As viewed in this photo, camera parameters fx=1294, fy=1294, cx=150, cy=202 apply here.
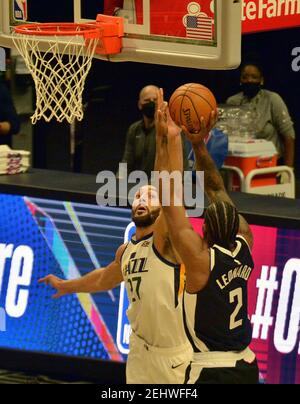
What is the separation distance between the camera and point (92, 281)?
9.70 metres

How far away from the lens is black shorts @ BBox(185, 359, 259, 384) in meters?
7.73

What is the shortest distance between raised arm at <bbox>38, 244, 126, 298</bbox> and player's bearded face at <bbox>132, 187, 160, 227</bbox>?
626 mm

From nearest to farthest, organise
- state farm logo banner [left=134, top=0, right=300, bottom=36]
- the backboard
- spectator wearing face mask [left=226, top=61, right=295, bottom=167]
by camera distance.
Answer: the backboard < state farm logo banner [left=134, top=0, right=300, bottom=36] < spectator wearing face mask [left=226, top=61, right=295, bottom=167]

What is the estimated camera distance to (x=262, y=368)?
9750 mm

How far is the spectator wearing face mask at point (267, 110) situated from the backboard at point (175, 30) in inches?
142

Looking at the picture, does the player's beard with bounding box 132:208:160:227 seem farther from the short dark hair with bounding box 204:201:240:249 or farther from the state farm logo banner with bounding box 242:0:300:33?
the state farm logo banner with bounding box 242:0:300:33

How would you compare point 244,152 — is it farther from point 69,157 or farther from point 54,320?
point 69,157

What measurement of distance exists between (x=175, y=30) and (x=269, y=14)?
389 centimetres
